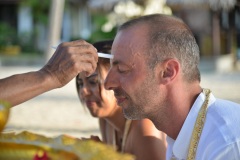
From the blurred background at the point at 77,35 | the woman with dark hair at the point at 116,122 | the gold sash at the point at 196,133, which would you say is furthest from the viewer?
the blurred background at the point at 77,35

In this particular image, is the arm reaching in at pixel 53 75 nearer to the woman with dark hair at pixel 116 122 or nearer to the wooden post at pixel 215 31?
the woman with dark hair at pixel 116 122

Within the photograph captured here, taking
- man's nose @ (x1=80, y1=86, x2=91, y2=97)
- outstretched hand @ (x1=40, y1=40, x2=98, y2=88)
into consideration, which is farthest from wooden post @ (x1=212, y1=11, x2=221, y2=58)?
outstretched hand @ (x1=40, y1=40, x2=98, y2=88)

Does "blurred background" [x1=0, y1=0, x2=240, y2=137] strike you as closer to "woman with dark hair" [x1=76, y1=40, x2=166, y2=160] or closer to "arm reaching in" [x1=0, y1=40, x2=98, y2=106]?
"arm reaching in" [x1=0, y1=40, x2=98, y2=106]

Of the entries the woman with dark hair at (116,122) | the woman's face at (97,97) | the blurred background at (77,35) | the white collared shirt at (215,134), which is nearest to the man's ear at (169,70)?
the white collared shirt at (215,134)

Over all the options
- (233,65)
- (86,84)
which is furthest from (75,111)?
(233,65)

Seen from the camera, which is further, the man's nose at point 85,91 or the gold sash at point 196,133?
the man's nose at point 85,91

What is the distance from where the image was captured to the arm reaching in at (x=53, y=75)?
1.56 metres

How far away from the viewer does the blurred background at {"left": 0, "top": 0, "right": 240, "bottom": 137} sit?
28.9ft

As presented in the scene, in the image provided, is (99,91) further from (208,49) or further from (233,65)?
(208,49)

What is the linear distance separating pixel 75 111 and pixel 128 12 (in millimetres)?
7945

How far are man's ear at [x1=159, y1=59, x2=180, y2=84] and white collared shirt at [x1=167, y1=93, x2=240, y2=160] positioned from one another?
145 mm

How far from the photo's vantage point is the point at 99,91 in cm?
306

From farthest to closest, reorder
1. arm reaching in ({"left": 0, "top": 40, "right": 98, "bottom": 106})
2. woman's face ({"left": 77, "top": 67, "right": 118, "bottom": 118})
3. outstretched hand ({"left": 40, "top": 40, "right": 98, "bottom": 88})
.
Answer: woman's face ({"left": 77, "top": 67, "right": 118, "bottom": 118})
outstretched hand ({"left": 40, "top": 40, "right": 98, "bottom": 88})
arm reaching in ({"left": 0, "top": 40, "right": 98, "bottom": 106})

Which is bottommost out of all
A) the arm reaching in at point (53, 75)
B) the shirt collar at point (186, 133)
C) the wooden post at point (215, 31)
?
the wooden post at point (215, 31)
